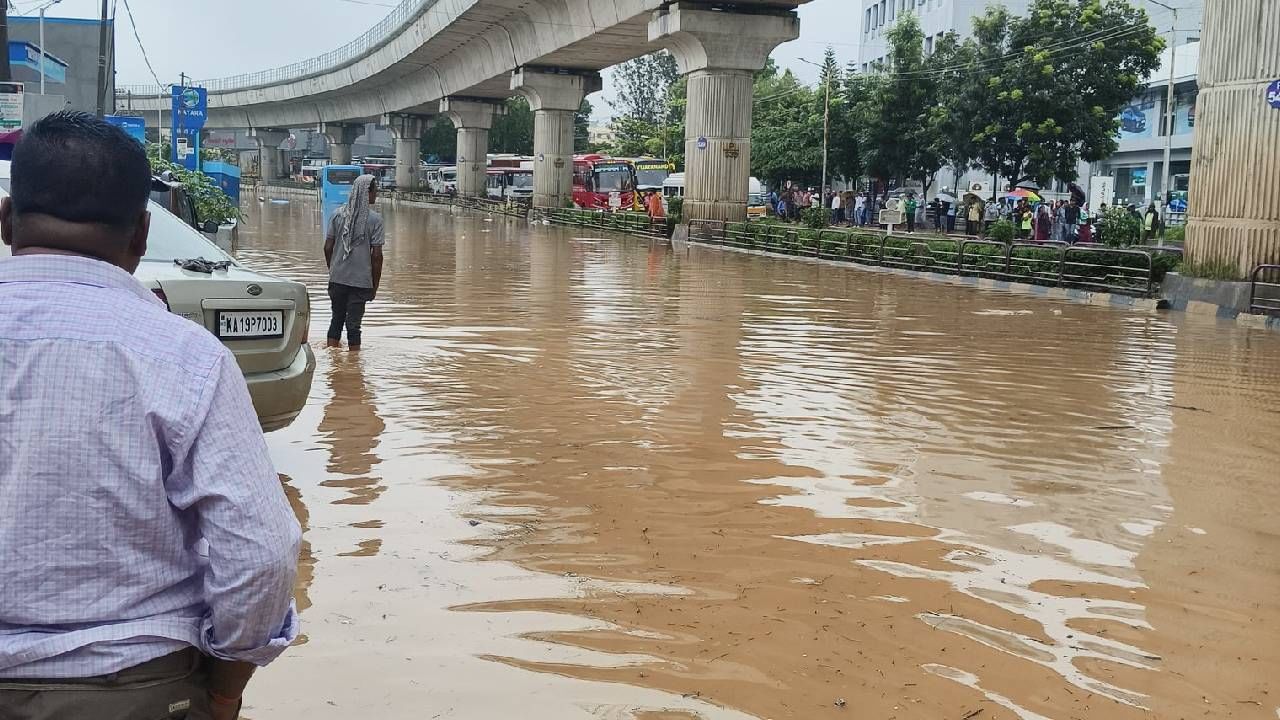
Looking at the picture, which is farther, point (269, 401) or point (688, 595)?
point (269, 401)

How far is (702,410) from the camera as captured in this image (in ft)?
32.0

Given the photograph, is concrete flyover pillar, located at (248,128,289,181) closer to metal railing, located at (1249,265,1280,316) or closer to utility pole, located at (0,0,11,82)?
utility pole, located at (0,0,11,82)

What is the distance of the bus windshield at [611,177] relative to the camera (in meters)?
67.3

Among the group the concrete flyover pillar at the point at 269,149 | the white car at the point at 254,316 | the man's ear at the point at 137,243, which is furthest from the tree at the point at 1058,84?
the concrete flyover pillar at the point at 269,149

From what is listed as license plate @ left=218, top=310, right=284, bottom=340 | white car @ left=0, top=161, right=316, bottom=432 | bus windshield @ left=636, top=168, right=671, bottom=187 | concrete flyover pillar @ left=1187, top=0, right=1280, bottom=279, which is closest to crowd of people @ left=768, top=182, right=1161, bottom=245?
bus windshield @ left=636, top=168, right=671, bottom=187

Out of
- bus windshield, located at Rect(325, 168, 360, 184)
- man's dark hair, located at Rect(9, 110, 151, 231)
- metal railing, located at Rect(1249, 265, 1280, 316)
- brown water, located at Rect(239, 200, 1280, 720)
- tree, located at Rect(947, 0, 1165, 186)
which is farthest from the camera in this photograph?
bus windshield, located at Rect(325, 168, 360, 184)

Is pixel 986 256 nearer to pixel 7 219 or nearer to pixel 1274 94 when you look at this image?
pixel 1274 94

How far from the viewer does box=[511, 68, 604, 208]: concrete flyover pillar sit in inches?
2117

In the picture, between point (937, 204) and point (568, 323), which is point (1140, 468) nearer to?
point (568, 323)

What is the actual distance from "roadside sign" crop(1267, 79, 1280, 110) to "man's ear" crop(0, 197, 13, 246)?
58.4 ft

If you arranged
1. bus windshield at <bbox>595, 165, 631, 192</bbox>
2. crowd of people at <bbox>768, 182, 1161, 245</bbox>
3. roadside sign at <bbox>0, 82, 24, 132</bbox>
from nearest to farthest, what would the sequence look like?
roadside sign at <bbox>0, 82, 24, 132</bbox> < crowd of people at <bbox>768, 182, 1161, 245</bbox> < bus windshield at <bbox>595, 165, 631, 192</bbox>

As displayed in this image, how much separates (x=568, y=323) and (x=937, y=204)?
3288 cm

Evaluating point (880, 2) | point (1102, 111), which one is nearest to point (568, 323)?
point (1102, 111)

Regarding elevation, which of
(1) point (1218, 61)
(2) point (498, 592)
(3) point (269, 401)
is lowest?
(2) point (498, 592)
